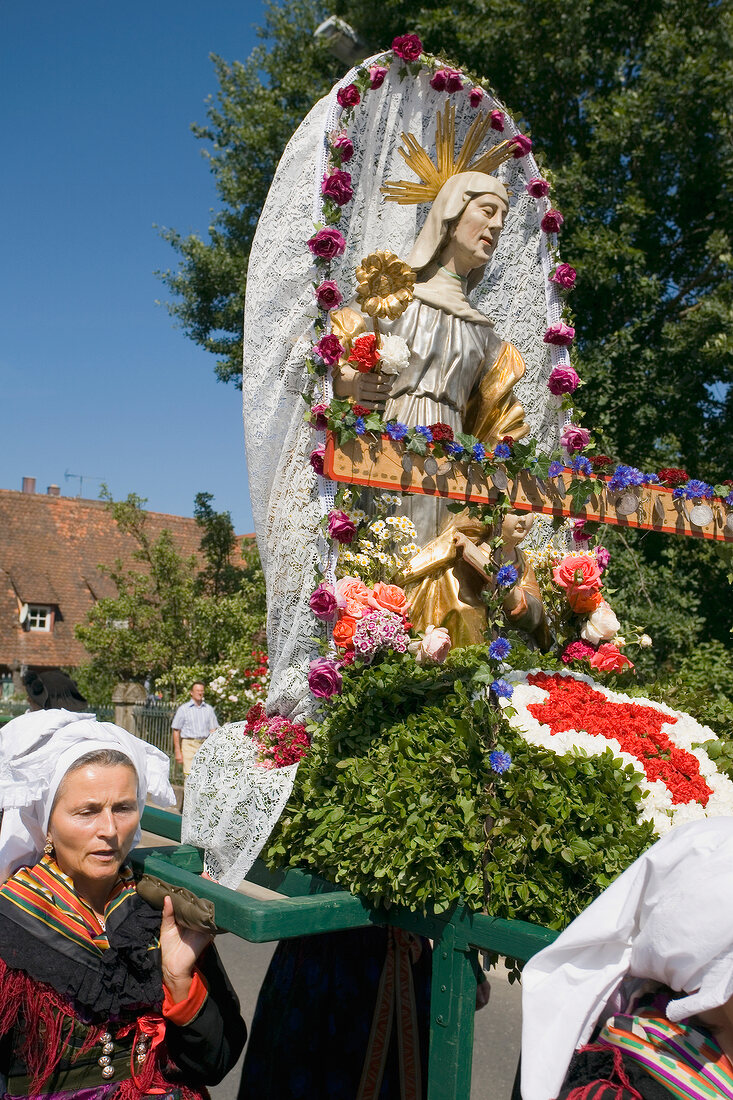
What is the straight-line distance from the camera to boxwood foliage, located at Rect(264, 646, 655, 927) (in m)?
2.11

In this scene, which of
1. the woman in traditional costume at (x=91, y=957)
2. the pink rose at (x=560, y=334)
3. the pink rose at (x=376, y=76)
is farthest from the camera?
the pink rose at (x=560, y=334)

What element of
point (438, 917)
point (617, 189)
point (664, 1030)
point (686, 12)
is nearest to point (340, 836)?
point (438, 917)

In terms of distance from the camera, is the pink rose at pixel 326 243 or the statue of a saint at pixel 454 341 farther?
the statue of a saint at pixel 454 341

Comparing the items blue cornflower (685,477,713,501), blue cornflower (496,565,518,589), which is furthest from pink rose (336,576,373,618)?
blue cornflower (685,477,713,501)

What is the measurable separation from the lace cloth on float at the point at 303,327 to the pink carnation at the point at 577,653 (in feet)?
2.59

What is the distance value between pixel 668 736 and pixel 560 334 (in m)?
2.28

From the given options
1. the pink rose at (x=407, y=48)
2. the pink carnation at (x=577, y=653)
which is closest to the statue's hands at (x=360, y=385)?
the pink carnation at (x=577, y=653)

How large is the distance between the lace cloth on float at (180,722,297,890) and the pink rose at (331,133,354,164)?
220 cm

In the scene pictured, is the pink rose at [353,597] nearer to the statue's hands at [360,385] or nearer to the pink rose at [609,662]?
the statue's hands at [360,385]

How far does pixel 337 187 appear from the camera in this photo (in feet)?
11.2

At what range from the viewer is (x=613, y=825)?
85.4 inches

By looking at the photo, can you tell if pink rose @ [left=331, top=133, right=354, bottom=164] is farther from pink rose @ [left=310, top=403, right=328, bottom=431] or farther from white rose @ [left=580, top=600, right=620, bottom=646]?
white rose @ [left=580, top=600, right=620, bottom=646]

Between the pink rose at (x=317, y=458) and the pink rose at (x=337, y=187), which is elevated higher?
the pink rose at (x=337, y=187)

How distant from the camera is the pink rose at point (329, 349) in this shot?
3164 millimetres
